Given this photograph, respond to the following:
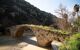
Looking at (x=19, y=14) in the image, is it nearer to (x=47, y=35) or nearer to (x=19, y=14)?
(x=19, y=14)

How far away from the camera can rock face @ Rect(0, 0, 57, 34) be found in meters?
38.5

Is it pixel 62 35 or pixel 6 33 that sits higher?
pixel 62 35

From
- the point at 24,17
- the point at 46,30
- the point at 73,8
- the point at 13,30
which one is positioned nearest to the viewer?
the point at 46,30

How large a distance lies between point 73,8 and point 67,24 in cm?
319

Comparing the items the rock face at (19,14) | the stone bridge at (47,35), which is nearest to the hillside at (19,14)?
the rock face at (19,14)

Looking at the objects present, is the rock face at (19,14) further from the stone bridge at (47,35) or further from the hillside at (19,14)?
the stone bridge at (47,35)

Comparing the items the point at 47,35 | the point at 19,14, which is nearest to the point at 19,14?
the point at 19,14

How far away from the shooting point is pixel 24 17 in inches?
1674

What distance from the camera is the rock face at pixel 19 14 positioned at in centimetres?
3853

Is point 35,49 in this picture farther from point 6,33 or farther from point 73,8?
point 6,33

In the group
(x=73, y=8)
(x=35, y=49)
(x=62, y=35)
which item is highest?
(x=73, y=8)

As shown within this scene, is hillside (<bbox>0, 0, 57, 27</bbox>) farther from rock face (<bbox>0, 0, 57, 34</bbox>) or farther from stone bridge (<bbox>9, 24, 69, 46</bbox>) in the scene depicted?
stone bridge (<bbox>9, 24, 69, 46</bbox>)

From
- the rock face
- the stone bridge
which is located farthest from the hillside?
the stone bridge

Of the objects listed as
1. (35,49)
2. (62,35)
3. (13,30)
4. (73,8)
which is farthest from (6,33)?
(62,35)
